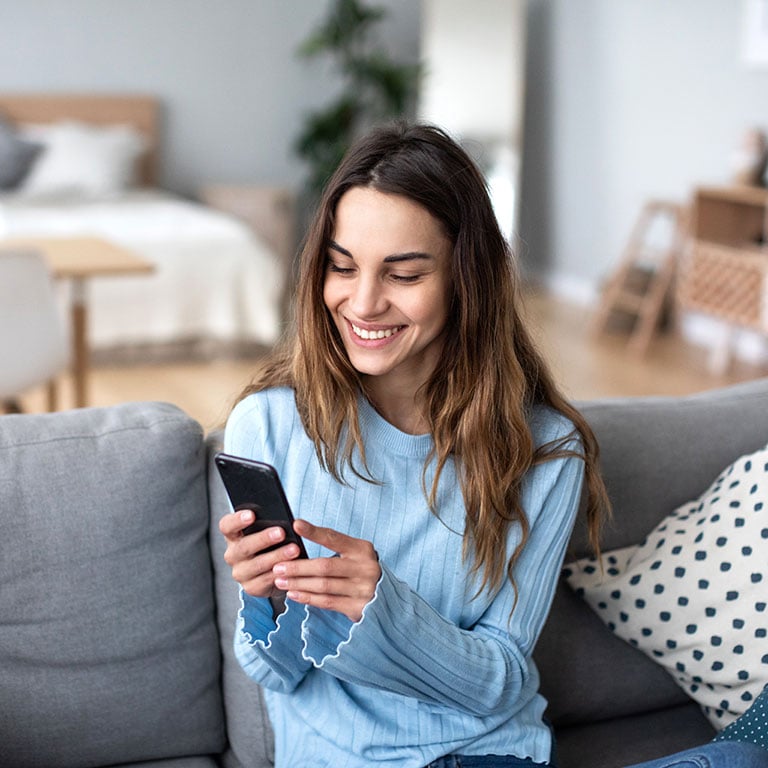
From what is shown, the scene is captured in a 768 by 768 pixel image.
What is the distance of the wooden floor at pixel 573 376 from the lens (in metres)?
4.52

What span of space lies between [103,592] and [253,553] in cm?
34

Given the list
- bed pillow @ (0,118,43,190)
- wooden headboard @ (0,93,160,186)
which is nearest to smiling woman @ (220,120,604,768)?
bed pillow @ (0,118,43,190)

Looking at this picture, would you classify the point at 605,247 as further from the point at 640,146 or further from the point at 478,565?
the point at 478,565

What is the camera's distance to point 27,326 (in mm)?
3326

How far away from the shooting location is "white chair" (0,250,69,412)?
3.22 meters

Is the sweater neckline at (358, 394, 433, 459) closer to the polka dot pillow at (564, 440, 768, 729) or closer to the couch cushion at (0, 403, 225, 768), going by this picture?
the couch cushion at (0, 403, 225, 768)

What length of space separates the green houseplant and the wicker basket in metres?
2.33

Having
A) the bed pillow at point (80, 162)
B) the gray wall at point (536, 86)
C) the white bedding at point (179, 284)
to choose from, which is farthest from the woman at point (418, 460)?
the bed pillow at point (80, 162)

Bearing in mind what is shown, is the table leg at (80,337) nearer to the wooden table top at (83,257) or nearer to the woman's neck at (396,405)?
the wooden table top at (83,257)

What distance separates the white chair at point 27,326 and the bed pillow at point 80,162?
272 centimetres


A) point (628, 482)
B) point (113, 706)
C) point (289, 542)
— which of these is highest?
point (289, 542)

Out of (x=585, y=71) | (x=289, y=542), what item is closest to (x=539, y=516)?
(x=289, y=542)

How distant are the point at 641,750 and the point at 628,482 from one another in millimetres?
369

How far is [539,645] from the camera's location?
1573 millimetres
